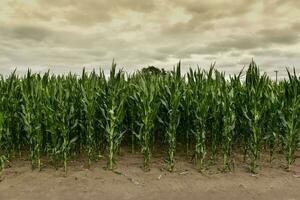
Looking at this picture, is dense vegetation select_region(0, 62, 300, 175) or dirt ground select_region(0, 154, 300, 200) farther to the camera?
dense vegetation select_region(0, 62, 300, 175)

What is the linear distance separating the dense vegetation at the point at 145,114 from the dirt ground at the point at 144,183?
204 mm

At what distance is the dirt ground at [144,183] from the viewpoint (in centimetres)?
545

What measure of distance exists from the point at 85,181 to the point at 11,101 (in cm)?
221

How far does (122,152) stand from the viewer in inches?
289

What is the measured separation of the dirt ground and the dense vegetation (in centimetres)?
20

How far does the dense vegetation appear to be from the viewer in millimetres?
6266

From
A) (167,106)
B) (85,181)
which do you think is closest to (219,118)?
(167,106)

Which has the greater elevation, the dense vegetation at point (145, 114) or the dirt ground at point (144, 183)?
the dense vegetation at point (145, 114)

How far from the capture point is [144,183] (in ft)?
19.0

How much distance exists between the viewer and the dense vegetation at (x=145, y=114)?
6.27m

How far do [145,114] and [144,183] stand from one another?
112cm

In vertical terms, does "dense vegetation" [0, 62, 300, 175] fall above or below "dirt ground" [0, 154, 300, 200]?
above

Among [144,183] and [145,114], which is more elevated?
[145,114]

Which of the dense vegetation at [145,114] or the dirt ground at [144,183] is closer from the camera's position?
the dirt ground at [144,183]
